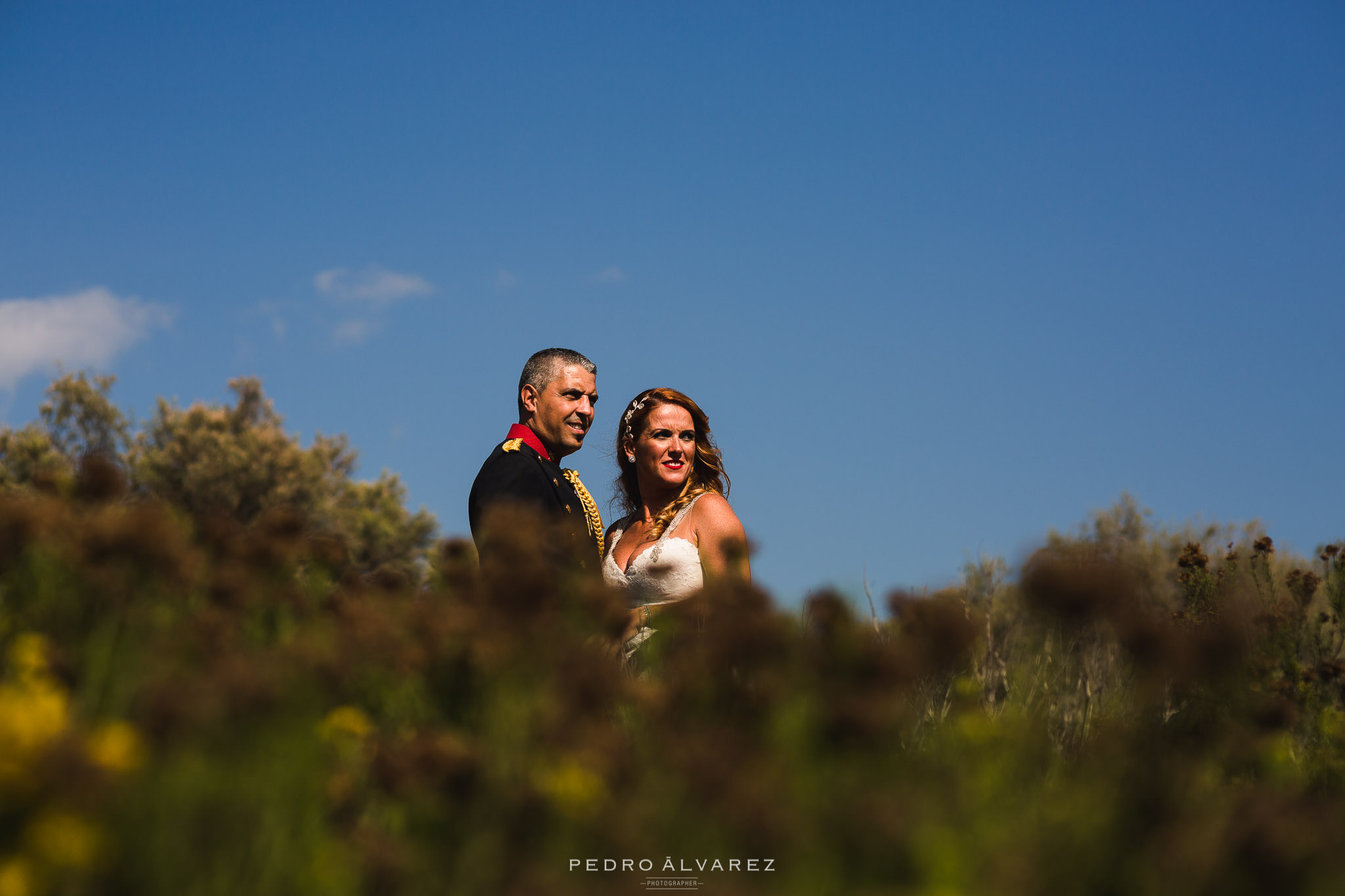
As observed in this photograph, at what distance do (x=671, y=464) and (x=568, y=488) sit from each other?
75cm

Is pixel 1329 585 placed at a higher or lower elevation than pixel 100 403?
lower

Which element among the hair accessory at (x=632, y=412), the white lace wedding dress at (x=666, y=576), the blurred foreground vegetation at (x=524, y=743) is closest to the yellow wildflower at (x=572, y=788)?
the blurred foreground vegetation at (x=524, y=743)

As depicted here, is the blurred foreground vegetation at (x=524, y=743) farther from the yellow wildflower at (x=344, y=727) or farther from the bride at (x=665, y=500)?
the bride at (x=665, y=500)

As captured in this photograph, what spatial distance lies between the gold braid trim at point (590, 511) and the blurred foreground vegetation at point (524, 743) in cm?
382

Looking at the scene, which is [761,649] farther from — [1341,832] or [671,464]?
[671,464]

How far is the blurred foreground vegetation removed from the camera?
7.04 feet

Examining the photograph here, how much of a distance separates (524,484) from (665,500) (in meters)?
1.40

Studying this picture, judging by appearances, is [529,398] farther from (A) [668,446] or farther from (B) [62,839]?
(B) [62,839]

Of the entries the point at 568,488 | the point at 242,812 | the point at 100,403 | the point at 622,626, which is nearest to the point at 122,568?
the point at 242,812

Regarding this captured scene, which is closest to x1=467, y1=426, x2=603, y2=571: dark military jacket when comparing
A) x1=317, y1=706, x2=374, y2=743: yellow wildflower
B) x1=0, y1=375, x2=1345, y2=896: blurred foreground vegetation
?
x1=0, y1=375, x2=1345, y2=896: blurred foreground vegetation

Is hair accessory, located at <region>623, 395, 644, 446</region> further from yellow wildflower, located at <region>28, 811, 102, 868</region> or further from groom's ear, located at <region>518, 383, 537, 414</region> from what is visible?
yellow wildflower, located at <region>28, 811, 102, 868</region>

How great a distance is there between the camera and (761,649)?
2682mm

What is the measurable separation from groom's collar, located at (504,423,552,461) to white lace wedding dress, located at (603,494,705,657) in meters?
0.90

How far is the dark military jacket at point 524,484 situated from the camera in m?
6.74
